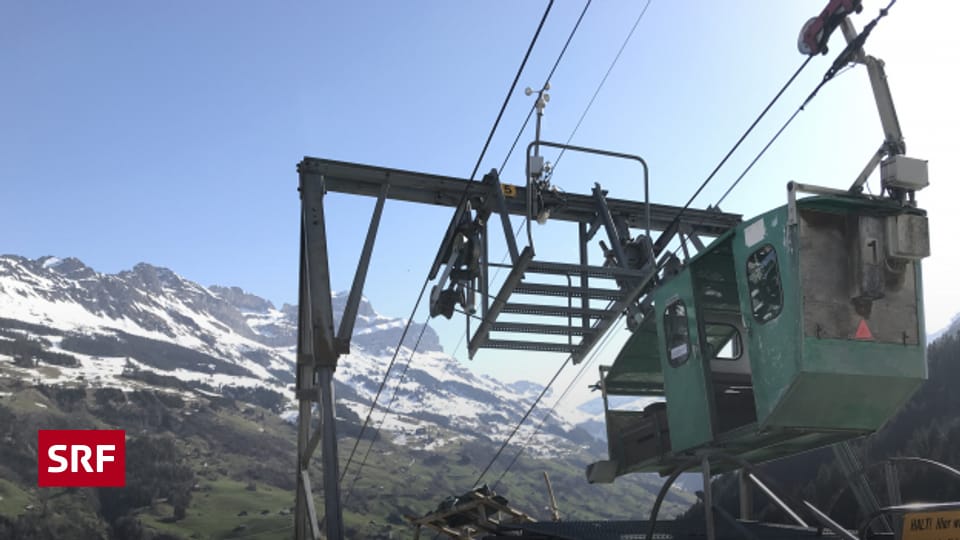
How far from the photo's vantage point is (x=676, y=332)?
11391mm

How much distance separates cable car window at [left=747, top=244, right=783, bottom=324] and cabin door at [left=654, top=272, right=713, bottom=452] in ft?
3.67

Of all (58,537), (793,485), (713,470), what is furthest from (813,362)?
(58,537)

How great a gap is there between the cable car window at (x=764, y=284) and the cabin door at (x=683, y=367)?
1120mm

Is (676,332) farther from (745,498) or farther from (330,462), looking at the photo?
(330,462)

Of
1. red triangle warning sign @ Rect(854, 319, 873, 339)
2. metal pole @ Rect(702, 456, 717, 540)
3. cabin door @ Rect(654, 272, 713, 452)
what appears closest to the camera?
metal pole @ Rect(702, 456, 717, 540)

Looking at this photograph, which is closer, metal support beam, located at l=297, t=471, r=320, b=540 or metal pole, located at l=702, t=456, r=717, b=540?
metal pole, located at l=702, t=456, r=717, b=540

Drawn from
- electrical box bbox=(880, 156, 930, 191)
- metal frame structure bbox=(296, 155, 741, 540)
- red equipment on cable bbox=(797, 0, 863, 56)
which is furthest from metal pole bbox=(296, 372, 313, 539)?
electrical box bbox=(880, 156, 930, 191)

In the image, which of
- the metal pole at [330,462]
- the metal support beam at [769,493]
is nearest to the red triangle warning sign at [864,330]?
the metal support beam at [769,493]

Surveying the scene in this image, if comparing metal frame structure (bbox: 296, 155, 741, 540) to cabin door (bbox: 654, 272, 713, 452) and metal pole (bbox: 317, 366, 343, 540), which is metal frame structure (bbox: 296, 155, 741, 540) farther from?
cabin door (bbox: 654, 272, 713, 452)

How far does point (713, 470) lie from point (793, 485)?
347 feet

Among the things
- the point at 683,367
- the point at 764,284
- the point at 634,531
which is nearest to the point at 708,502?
the point at 634,531

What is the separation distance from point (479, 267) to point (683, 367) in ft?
17.8

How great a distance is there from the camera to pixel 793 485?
10831 centimetres

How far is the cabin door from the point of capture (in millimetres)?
10617
